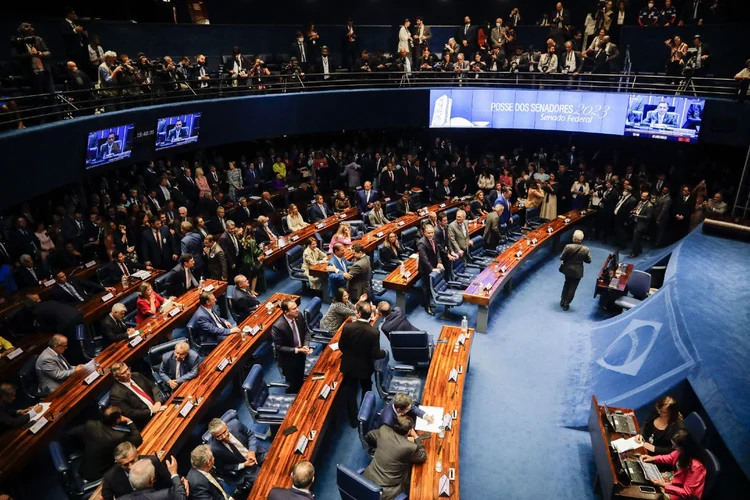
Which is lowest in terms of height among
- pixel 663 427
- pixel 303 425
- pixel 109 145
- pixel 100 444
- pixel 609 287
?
pixel 609 287

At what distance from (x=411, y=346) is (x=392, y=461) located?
243 cm

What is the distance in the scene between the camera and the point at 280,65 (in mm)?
17516

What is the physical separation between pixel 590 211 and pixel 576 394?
297 inches

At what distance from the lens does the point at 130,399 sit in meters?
6.44

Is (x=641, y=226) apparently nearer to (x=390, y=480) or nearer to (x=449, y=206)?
(x=449, y=206)

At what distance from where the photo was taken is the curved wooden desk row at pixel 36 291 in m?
8.66

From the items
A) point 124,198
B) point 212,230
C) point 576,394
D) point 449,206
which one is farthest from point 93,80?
point 576,394

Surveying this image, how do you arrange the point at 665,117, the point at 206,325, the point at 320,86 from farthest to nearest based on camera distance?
the point at 320,86 < the point at 665,117 < the point at 206,325

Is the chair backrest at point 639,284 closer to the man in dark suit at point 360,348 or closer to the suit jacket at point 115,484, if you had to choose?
the man in dark suit at point 360,348

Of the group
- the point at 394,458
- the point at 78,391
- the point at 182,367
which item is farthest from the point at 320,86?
the point at 394,458

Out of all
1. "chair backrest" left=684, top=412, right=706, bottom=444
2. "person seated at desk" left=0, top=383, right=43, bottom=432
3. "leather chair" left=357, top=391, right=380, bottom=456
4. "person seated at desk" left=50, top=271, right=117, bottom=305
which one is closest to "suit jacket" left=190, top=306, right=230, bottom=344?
"person seated at desk" left=50, top=271, right=117, bottom=305

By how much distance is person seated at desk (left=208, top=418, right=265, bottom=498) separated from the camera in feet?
18.5

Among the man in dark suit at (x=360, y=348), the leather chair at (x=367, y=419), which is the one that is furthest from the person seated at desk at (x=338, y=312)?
the leather chair at (x=367, y=419)

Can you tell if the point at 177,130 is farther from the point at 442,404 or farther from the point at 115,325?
the point at 442,404
